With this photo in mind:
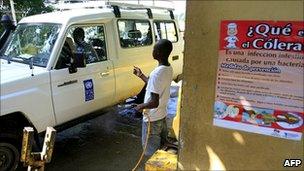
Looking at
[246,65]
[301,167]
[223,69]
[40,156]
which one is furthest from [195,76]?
[40,156]

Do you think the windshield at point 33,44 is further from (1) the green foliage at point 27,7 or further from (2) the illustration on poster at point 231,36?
(2) the illustration on poster at point 231,36

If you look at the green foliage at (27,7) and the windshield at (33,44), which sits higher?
the green foliage at (27,7)

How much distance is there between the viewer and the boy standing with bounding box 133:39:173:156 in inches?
134

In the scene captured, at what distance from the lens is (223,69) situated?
2148 mm

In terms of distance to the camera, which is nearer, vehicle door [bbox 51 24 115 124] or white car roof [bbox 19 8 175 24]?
vehicle door [bbox 51 24 115 124]

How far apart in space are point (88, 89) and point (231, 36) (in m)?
3.39

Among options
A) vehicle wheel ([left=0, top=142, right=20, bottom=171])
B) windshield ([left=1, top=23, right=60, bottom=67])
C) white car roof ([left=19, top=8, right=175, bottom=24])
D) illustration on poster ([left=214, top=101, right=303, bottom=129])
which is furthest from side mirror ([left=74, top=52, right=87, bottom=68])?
illustration on poster ([left=214, top=101, right=303, bottom=129])

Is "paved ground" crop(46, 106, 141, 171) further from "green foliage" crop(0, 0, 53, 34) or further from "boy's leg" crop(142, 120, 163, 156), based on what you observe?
"green foliage" crop(0, 0, 53, 34)

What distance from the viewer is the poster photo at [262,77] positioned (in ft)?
6.42

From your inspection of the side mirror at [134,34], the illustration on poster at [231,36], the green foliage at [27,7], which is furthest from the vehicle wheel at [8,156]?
the green foliage at [27,7]

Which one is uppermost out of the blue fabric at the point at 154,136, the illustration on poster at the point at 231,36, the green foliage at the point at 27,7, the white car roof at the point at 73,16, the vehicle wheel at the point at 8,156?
the green foliage at the point at 27,7

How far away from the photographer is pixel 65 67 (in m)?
4.81

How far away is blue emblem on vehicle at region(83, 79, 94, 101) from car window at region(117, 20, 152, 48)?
1098 mm

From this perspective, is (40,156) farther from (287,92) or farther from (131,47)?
(131,47)
